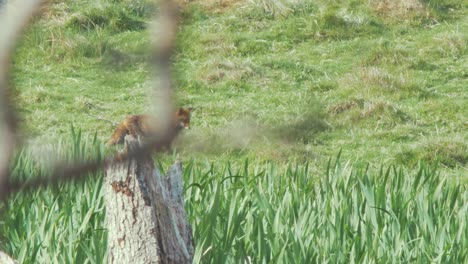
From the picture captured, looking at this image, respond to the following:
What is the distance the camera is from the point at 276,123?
1997 millimetres

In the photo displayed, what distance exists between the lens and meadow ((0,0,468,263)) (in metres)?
2.90

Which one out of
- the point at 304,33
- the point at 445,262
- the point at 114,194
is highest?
the point at 304,33

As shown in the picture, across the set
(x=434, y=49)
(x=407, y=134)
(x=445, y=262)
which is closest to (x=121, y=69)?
(x=445, y=262)

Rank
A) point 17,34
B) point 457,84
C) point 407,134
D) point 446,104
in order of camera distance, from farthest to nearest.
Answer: point 457,84
point 446,104
point 407,134
point 17,34

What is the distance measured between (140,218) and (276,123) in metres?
0.81

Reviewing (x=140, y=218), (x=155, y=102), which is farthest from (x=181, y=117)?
(x=140, y=218)

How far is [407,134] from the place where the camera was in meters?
7.25

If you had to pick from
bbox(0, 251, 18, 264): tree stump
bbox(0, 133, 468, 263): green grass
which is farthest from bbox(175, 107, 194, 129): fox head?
bbox(0, 133, 468, 263): green grass

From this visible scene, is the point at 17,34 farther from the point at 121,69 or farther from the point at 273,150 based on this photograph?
the point at 273,150

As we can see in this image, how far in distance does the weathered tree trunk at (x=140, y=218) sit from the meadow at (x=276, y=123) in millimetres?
179

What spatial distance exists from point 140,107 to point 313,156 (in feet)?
5.55

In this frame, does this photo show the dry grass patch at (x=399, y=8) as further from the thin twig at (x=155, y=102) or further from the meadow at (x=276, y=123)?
the thin twig at (x=155, y=102)

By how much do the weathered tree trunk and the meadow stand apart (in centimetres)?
18

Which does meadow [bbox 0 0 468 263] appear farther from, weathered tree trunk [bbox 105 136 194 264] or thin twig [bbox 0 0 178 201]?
weathered tree trunk [bbox 105 136 194 264]
